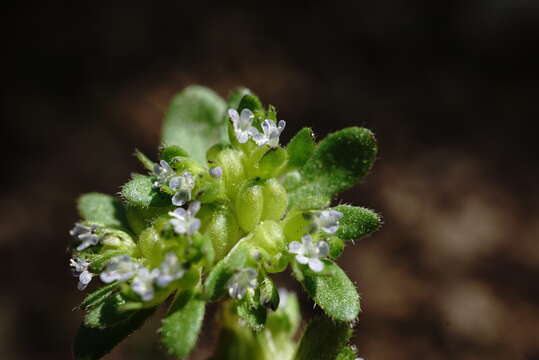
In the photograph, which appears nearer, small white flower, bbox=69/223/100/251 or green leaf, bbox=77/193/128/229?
small white flower, bbox=69/223/100/251

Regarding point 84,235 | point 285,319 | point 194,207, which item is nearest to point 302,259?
point 194,207

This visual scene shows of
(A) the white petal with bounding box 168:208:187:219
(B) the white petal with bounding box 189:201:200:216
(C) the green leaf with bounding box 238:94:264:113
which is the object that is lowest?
(A) the white petal with bounding box 168:208:187:219

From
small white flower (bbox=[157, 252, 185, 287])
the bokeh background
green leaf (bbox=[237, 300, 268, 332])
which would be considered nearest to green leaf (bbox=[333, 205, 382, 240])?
green leaf (bbox=[237, 300, 268, 332])

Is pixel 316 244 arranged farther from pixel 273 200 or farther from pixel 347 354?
pixel 347 354

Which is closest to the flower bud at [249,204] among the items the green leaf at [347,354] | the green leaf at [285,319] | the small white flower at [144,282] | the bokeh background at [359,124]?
the small white flower at [144,282]

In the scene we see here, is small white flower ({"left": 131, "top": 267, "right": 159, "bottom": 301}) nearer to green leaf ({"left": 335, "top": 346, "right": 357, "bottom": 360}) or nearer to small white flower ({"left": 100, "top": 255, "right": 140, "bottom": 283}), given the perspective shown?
small white flower ({"left": 100, "top": 255, "right": 140, "bottom": 283})

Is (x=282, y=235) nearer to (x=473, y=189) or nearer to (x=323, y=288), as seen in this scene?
(x=323, y=288)
